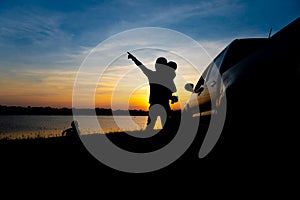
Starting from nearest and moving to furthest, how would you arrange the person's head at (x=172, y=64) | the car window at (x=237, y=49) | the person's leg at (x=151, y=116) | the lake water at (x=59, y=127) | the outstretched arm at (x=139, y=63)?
the car window at (x=237, y=49) → the outstretched arm at (x=139, y=63) → the person's head at (x=172, y=64) → the person's leg at (x=151, y=116) → the lake water at (x=59, y=127)

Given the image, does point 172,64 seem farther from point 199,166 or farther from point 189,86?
point 199,166

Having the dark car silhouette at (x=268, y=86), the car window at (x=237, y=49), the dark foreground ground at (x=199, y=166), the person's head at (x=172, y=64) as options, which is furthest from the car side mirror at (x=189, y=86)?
the dark car silhouette at (x=268, y=86)

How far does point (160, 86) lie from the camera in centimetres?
696

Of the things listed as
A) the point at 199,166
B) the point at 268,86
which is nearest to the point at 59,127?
the point at 199,166

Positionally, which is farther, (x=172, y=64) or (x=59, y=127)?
(x=59, y=127)

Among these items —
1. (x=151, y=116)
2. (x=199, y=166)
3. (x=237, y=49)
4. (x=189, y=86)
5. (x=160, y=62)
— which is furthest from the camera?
(x=151, y=116)

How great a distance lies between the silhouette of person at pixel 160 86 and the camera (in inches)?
264

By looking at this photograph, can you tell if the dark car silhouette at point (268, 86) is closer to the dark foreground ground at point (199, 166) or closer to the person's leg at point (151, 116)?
the dark foreground ground at point (199, 166)

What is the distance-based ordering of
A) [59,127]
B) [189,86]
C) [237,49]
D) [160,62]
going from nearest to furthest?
[237,49], [189,86], [160,62], [59,127]

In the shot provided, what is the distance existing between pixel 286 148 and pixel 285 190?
1.24ft

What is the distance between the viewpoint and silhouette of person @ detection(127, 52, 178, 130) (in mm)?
6711

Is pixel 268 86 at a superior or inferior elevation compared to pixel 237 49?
inferior

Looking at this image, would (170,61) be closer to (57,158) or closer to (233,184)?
(57,158)

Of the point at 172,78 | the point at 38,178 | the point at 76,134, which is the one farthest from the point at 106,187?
the point at 76,134
